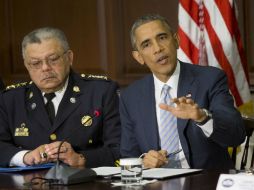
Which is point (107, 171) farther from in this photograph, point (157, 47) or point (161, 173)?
point (157, 47)

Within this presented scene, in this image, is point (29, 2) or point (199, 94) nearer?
point (199, 94)

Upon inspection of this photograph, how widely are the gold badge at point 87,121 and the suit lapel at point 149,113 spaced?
400mm

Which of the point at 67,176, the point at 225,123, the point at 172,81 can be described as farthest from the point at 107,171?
the point at 172,81

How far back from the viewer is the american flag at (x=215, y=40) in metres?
4.18

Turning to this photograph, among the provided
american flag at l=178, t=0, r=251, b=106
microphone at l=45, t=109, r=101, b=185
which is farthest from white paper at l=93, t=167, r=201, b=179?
american flag at l=178, t=0, r=251, b=106

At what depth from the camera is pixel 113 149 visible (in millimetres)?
3574

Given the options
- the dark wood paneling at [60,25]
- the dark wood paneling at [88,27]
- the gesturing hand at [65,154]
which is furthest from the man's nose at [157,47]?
the dark wood paneling at [60,25]

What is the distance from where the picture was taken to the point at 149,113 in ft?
10.9

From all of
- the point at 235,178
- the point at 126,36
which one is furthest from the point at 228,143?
the point at 126,36

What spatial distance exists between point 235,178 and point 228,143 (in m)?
1.00

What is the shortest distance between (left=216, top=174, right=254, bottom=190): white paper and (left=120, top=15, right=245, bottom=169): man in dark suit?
2.85 feet

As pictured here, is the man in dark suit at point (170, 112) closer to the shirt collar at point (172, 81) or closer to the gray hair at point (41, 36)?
the shirt collar at point (172, 81)

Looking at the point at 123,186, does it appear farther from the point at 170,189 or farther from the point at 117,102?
the point at 117,102

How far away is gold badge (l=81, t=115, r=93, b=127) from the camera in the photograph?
3.65 meters
